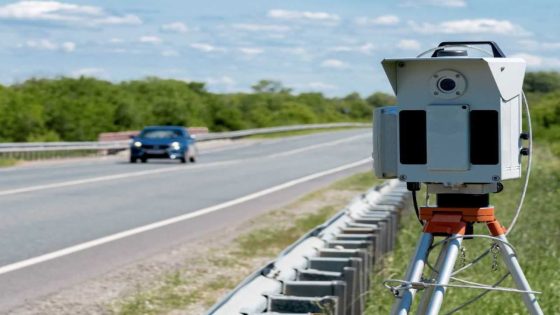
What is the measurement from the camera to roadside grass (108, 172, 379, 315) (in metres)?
9.48

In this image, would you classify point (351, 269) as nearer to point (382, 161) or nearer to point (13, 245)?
point (382, 161)

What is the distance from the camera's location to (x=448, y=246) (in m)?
4.89

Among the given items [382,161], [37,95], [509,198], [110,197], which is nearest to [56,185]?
[110,197]

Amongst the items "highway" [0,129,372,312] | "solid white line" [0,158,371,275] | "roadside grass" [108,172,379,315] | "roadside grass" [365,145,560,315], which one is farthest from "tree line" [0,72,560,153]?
"roadside grass" [365,145,560,315]

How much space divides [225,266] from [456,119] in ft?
24.7

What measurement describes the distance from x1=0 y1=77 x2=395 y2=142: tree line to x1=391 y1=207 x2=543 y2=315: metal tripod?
174 ft

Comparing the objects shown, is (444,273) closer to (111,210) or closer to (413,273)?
(413,273)

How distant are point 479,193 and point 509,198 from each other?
45.5ft

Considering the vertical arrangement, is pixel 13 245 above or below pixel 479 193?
below

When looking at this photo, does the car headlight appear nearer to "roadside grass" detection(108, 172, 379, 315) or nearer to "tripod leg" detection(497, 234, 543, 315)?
"roadside grass" detection(108, 172, 379, 315)

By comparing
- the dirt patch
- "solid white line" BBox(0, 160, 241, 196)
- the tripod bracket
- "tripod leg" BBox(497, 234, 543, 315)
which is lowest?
"solid white line" BBox(0, 160, 241, 196)

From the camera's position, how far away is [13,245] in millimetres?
13234

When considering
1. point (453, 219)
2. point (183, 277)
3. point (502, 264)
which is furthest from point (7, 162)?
point (453, 219)

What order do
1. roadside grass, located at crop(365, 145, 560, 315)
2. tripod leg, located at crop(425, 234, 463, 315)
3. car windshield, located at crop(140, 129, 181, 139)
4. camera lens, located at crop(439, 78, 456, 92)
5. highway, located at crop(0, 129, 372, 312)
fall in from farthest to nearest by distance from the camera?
car windshield, located at crop(140, 129, 181, 139) → highway, located at crop(0, 129, 372, 312) → roadside grass, located at crop(365, 145, 560, 315) → camera lens, located at crop(439, 78, 456, 92) → tripod leg, located at crop(425, 234, 463, 315)
